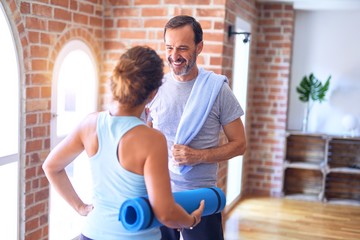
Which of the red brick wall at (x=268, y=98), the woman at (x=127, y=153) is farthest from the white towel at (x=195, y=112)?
the red brick wall at (x=268, y=98)

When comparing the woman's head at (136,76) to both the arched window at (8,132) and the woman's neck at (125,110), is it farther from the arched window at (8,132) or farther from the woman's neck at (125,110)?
the arched window at (8,132)

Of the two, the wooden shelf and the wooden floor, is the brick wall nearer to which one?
the wooden shelf

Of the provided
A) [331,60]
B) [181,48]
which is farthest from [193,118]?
[331,60]

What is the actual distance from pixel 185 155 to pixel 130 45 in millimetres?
1767

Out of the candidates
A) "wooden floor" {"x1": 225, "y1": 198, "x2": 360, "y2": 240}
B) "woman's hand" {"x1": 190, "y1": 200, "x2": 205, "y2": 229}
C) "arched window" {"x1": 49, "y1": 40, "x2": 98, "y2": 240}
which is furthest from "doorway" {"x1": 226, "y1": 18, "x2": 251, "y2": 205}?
"woman's hand" {"x1": 190, "y1": 200, "x2": 205, "y2": 229}

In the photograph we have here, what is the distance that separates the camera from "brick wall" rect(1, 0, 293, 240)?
277cm

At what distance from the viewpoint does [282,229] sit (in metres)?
4.25

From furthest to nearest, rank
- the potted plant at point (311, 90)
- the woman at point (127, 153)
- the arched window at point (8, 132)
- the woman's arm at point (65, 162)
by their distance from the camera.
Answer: the potted plant at point (311, 90), the arched window at point (8, 132), the woman's arm at point (65, 162), the woman at point (127, 153)

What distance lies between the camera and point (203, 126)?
2.22 metres

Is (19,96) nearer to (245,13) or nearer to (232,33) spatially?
(232,33)

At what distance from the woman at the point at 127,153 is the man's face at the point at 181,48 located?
0.66 m

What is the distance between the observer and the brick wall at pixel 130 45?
277cm

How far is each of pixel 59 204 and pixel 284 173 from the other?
295 centimetres

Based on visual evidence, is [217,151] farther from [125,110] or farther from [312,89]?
[312,89]
